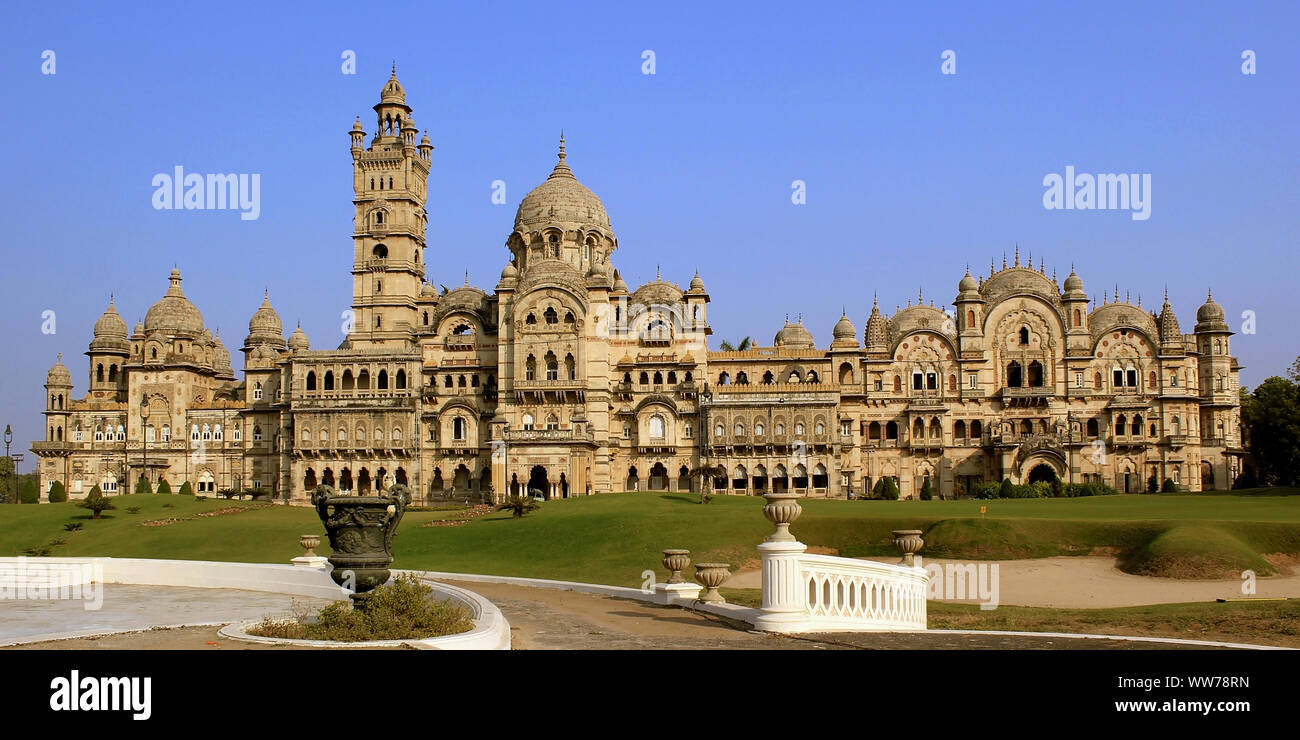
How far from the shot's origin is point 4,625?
63.9ft

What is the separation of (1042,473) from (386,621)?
192 ft

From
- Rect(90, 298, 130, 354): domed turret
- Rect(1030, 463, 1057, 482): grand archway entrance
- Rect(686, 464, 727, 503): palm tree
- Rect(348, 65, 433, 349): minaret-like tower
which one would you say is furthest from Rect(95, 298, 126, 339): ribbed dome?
Rect(1030, 463, 1057, 482): grand archway entrance

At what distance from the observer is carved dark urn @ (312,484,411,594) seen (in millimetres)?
14758

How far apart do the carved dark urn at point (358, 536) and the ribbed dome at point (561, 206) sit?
56.5m

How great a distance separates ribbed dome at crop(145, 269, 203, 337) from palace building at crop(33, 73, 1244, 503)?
9.91 ft

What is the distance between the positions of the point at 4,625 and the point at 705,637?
42.6ft

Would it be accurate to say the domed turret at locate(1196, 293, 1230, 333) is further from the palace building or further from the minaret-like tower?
the minaret-like tower

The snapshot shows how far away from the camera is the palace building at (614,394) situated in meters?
63.7

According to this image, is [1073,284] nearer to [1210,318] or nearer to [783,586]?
[1210,318]

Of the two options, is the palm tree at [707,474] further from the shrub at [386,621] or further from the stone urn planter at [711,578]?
the shrub at [386,621]

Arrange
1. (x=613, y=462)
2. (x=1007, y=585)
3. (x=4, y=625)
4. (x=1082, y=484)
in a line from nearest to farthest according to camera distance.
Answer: (x=4, y=625) → (x=1007, y=585) → (x=1082, y=484) → (x=613, y=462)
